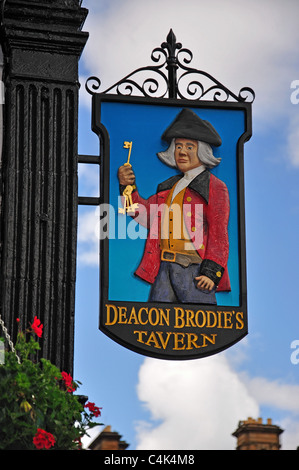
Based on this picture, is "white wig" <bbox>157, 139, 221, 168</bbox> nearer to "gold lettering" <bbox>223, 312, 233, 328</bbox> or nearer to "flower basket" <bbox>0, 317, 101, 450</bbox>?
"gold lettering" <bbox>223, 312, 233, 328</bbox>

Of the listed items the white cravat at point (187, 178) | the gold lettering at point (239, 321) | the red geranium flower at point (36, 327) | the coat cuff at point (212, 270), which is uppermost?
the white cravat at point (187, 178)

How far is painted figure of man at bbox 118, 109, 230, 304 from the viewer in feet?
28.6

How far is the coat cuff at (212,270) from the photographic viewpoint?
8.76 meters

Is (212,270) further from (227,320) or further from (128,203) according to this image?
(128,203)

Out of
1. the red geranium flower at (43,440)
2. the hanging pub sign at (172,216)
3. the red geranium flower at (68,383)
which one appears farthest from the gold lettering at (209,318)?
the red geranium flower at (43,440)

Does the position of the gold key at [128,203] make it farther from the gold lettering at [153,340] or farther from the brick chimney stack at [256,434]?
the brick chimney stack at [256,434]

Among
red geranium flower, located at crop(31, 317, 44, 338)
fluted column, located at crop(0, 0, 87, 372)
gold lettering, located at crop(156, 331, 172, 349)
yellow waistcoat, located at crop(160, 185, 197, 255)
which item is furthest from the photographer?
yellow waistcoat, located at crop(160, 185, 197, 255)

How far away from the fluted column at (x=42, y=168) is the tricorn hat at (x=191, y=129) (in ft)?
2.87

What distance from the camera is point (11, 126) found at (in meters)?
8.77

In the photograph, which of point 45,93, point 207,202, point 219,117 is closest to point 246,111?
point 219,117

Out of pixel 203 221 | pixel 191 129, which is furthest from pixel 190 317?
pixel 191 129

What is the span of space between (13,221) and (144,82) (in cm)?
180

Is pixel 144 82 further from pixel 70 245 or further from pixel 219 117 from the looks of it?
pixel 70 245

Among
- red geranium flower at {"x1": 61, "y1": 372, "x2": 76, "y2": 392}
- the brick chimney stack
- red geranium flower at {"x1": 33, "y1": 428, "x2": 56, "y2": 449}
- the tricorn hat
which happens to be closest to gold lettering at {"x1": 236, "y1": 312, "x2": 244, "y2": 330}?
the tricorn hat
